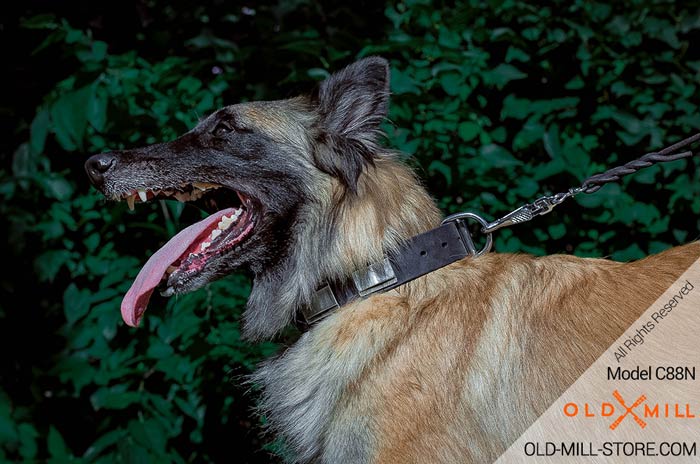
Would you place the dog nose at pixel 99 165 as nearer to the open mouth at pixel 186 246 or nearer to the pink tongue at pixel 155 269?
the open mouth at pixel 186 246

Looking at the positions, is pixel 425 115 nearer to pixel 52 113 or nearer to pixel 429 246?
pixel 429 246

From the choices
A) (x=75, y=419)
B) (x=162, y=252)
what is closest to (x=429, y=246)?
(x=162, y=252)

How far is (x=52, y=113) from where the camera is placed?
3.97m

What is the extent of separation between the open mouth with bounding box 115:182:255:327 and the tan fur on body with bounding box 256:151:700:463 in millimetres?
501

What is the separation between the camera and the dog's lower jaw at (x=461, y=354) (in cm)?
258

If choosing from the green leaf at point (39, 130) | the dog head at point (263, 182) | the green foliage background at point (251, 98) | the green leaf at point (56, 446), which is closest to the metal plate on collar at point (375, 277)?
the dog head at point (263, 182)

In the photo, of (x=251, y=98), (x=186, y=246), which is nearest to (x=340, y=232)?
Result: (x=186, y=246)

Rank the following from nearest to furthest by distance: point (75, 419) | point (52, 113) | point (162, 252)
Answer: point (162, 252) < point (52, 113) < point (75, 419)

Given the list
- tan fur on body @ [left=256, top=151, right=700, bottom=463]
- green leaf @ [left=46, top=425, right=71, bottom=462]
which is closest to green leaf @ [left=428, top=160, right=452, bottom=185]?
tan fur on body @ [left=256, top=151, right=700, bottom=463]

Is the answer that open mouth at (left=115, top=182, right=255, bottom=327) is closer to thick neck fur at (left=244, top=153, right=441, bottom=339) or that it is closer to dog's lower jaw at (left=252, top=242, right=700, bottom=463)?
thick neck fur at (left=244, top=153, right=441, bottom=339)

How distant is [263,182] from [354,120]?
440 mm

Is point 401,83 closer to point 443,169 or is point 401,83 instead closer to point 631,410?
point 443,169

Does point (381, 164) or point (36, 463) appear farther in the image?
point (36, 463)

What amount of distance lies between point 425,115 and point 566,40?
35.6 inches
